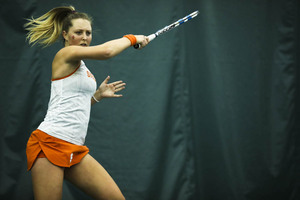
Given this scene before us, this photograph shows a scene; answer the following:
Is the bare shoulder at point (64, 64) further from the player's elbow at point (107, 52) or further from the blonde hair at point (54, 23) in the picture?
the blonde hair at point (54, 23)

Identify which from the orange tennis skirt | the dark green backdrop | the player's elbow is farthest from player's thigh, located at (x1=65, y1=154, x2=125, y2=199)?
the dark green backdrop

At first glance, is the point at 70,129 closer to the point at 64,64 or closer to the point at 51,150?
the point at 51,150

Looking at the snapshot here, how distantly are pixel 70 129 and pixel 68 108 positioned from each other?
0.43 feet

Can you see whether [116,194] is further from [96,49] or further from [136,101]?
[136,101]

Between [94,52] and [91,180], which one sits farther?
[91,180]

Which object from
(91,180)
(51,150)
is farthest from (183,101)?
(51,150)

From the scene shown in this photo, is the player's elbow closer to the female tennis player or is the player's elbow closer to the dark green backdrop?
the female tennis player

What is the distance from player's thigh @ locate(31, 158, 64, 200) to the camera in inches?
77.4

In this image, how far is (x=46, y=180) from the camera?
197cm

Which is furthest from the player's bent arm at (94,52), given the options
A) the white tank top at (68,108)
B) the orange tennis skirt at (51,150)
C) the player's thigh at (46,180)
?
the player's thigh at (46,180)

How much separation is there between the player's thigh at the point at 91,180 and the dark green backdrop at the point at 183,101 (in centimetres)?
130

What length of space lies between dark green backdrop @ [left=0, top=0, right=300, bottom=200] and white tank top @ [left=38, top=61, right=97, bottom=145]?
1.38 m

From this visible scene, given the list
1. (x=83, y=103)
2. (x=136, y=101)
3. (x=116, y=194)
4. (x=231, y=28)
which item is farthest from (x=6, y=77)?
(x=231, y=28)

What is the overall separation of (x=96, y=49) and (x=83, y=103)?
38 cm
